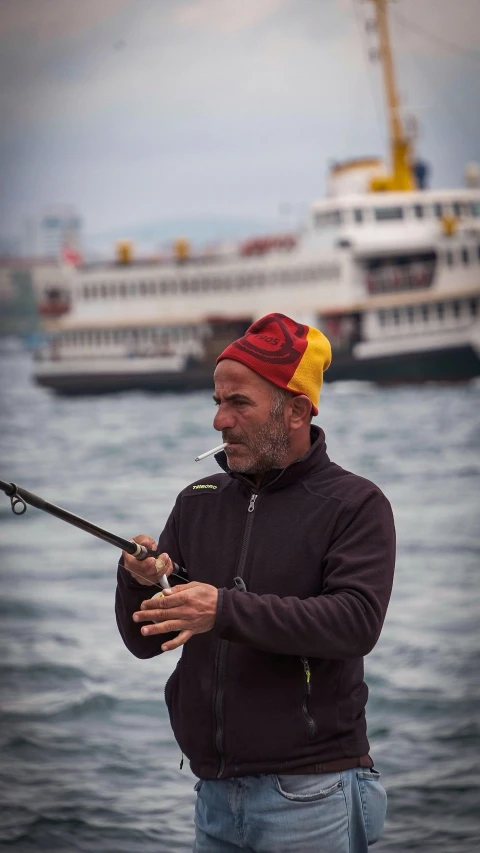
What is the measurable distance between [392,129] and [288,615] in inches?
332

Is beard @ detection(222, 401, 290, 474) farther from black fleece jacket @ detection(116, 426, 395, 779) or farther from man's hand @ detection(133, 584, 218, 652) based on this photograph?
man's hand @ detection(133, 584, 218, 652)

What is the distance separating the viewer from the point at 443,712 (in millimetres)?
3346

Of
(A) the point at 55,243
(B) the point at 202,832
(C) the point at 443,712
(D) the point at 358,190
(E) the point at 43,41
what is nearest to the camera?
(B) the point at 202,832

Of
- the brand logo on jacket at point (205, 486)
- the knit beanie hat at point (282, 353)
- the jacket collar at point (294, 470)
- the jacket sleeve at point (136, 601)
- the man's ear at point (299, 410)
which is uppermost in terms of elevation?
the knit beanie hat at point (282, 353)

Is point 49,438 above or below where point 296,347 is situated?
below

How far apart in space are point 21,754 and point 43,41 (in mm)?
4964

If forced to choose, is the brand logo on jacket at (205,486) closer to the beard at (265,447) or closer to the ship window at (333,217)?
the beard at (265,447)

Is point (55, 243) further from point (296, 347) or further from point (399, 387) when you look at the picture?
point (296, 347)

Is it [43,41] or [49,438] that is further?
[49,438]

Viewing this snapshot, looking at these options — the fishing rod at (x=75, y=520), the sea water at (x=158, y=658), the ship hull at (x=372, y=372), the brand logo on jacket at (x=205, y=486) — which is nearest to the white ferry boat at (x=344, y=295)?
the ship hull at (x=372, y=372)

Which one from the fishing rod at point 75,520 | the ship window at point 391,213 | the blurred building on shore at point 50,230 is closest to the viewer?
the fishing rod at point 75,520

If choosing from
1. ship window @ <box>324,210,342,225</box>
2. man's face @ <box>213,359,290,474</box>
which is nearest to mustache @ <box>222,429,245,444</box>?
man's face @ <box>213,359,290,474</box>

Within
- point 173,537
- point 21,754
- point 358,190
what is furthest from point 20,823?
point 358,190

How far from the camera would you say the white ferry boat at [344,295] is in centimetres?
1030
